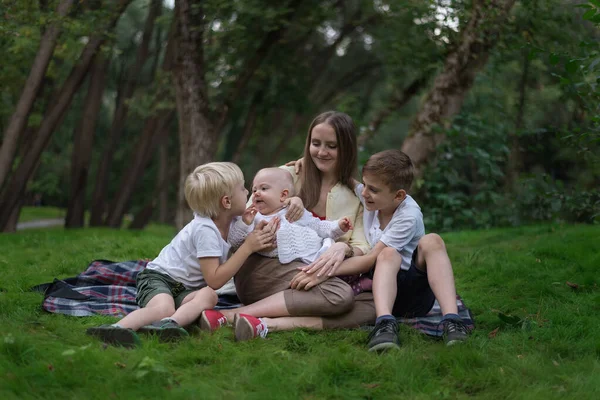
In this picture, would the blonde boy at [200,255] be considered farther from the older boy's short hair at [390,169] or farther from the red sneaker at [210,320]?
the older boy's short hair at [390,169]

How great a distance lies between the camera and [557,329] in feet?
13.1

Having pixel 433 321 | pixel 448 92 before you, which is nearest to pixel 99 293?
pixel 433 321

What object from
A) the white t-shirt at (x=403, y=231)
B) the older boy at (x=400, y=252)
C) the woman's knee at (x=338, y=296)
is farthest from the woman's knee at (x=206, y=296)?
the white t-shirt at (x=403, y=231)

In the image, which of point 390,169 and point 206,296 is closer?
point 206,296

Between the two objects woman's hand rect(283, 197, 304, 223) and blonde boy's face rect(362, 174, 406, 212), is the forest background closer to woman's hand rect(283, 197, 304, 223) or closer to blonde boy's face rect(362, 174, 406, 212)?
blonde boy's face rect(362, 174, 406, 212)

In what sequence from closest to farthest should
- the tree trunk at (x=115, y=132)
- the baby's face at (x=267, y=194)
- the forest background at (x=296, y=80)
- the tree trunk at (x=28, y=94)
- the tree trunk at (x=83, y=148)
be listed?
the baby's face at (x=267, y=194)
the forest background at (x=296, y=80)
the tree trunk at (x=28, y=94)
the tree trunk at (x=83, y=148)
the tree trunk at (x=115, y=132)

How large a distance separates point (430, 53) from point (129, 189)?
260 inches

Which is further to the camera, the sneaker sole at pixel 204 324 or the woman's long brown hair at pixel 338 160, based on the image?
the woman's long brown hair at pixel 338 160

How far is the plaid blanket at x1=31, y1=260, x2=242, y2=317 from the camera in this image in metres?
4.26

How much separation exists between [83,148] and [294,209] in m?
9.49

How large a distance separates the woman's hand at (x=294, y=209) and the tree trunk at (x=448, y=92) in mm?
4761

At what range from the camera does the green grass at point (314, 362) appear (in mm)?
2887

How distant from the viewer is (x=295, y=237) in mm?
4195

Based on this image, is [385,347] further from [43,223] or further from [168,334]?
[43,223]
